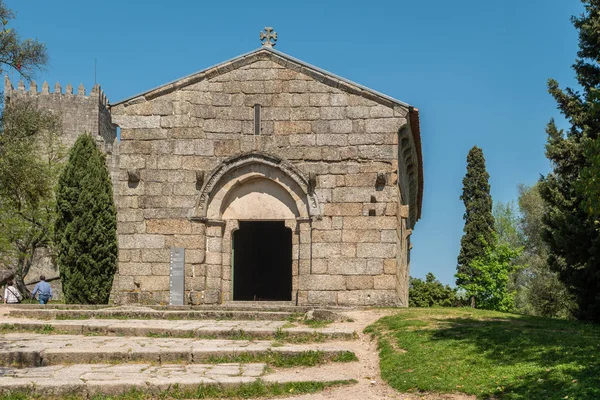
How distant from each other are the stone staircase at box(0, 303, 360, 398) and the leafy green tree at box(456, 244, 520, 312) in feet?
62.5

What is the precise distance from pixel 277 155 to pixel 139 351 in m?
7.54

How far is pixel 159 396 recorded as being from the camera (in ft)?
30.3

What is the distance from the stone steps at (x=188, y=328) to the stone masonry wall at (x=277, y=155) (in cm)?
350

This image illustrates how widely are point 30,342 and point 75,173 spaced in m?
11.0

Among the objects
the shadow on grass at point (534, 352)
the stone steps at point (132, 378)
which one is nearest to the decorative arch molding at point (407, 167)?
the shadow on grass at point (534, 352)

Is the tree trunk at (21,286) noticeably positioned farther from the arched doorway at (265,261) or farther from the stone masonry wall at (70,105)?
the arched doorway at (265,261)

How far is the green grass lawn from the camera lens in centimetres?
880

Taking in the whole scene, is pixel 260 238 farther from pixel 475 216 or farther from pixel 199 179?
pixel 475 216

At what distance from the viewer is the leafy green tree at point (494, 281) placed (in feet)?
104

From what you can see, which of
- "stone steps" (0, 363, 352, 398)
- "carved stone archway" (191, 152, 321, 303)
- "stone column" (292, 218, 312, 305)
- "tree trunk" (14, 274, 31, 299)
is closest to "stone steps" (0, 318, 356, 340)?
"stone steps" (0, 363, 352, 398)

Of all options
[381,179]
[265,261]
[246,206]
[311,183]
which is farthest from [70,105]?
[381,179]

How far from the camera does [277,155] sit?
1750cm

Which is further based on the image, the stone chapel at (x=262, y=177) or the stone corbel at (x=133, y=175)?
the stone corbel at (x=133, y=175)

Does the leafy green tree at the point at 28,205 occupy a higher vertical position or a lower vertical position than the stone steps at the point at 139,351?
higher
